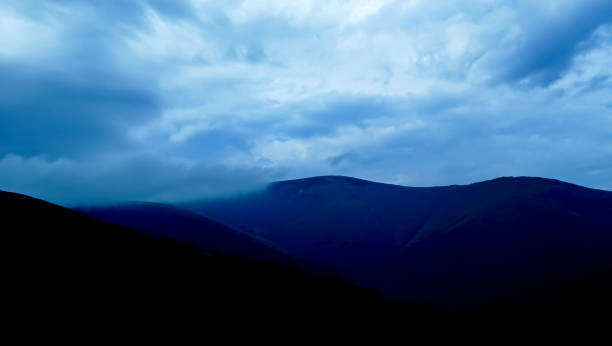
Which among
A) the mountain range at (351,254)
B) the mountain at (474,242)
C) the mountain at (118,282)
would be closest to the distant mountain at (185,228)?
the mountain range at (351,254)

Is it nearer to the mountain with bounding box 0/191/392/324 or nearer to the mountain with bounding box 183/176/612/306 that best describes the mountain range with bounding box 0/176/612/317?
the mountain with bounding box 0/191/392/324

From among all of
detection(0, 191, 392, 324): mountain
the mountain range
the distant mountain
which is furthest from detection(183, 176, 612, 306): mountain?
detection(0, 191, 392, 324): mountain

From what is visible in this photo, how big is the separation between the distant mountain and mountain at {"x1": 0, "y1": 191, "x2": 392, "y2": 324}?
6755 centimetres

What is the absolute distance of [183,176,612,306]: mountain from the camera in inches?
3401

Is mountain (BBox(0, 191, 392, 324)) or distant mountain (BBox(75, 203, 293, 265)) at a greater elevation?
distant mountain (BBox(75, 203, 293, 265))

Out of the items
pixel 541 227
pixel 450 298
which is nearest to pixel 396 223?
pixel 541 227

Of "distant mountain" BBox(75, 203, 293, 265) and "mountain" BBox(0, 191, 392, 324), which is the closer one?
"mountain" BBox(0, 191, 392, 324)

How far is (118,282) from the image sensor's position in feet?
87.6

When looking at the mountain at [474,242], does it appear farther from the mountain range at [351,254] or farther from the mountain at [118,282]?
the mountain at [118,282]

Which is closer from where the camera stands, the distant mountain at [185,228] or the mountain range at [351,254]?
the mountain range at [351,254]

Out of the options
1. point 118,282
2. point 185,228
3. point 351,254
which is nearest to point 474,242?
point 351,254

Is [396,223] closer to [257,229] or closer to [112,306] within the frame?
[257,229]

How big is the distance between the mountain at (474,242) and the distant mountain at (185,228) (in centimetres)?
2587

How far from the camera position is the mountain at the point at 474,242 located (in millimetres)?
86381
